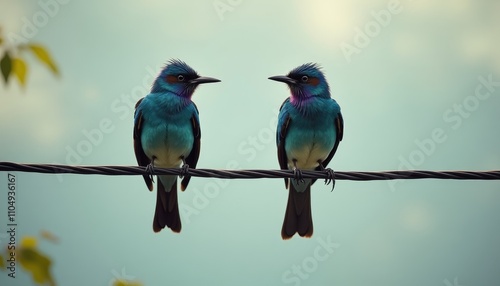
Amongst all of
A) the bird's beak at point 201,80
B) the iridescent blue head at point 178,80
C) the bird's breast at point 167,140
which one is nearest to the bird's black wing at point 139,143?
the bird's breast at point 167,140

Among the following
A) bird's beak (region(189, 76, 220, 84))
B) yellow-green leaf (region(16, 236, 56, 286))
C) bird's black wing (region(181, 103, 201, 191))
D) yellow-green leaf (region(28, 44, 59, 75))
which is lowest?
yellow-green leaf (region(16, 236, 56, 286))

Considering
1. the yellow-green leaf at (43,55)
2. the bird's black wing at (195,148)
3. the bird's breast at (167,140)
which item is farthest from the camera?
the bird's black wing at (195,148)

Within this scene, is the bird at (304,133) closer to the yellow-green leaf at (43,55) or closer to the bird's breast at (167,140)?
the bird's breast at (167,140)

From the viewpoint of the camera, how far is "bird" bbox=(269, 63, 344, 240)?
28.6 feet

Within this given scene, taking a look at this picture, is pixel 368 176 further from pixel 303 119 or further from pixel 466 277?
pixel 466 277

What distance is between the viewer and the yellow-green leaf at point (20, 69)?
282 cm

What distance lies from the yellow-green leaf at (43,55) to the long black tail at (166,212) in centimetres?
606

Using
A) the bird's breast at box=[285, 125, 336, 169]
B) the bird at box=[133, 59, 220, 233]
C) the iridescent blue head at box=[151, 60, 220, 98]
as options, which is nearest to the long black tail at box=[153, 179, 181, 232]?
the bird at box=[133, 59, 220, 233]

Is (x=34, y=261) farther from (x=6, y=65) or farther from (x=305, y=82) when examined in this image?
(x=305, y=82)

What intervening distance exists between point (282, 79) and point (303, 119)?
2.26 feet

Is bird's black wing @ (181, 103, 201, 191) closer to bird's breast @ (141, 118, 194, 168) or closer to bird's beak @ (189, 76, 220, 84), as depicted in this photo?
bird's breast @ (141, 118, 194, 168)

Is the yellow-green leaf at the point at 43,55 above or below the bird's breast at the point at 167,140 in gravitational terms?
below

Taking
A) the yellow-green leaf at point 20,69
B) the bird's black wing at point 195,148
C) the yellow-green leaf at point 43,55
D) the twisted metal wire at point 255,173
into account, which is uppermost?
the bird's black wing at point 195,148

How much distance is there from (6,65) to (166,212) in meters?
6.28
